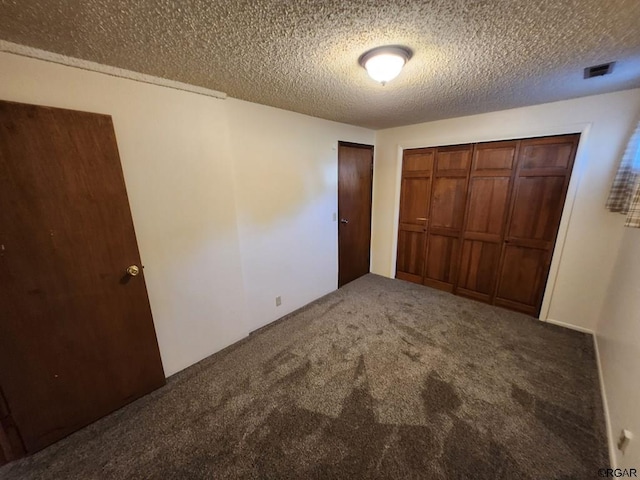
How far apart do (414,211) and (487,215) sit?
90 centimetres

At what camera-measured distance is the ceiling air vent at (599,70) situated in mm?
1523

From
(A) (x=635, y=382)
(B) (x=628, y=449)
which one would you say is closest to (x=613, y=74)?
(A) (x=635, y=382)

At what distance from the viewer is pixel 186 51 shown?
132 cm

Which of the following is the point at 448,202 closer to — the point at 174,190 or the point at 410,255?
the point at 410,255

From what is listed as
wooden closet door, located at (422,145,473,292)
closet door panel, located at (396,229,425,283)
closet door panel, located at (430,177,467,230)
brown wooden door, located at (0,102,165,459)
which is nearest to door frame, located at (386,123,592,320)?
wooden closet door, located at (422,145,473,292)

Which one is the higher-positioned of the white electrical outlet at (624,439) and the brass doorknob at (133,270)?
the brass doorknob at (133,270)

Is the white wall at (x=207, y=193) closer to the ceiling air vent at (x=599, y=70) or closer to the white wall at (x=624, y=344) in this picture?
the ceiling air vent at (x=599, y=70)

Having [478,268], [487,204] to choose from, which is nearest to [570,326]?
[478,268]

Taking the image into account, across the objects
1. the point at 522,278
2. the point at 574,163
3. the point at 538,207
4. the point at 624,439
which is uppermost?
the point at 574,163

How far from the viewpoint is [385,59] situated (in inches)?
53.4

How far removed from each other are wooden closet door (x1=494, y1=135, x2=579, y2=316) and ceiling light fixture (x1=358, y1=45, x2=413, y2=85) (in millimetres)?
2063

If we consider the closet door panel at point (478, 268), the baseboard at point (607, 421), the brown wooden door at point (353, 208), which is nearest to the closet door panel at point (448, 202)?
the closet door panel at point (478, 268)

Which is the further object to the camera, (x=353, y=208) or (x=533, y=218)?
(x=353, y=208)

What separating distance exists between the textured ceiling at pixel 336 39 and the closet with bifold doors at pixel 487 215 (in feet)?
2.53
